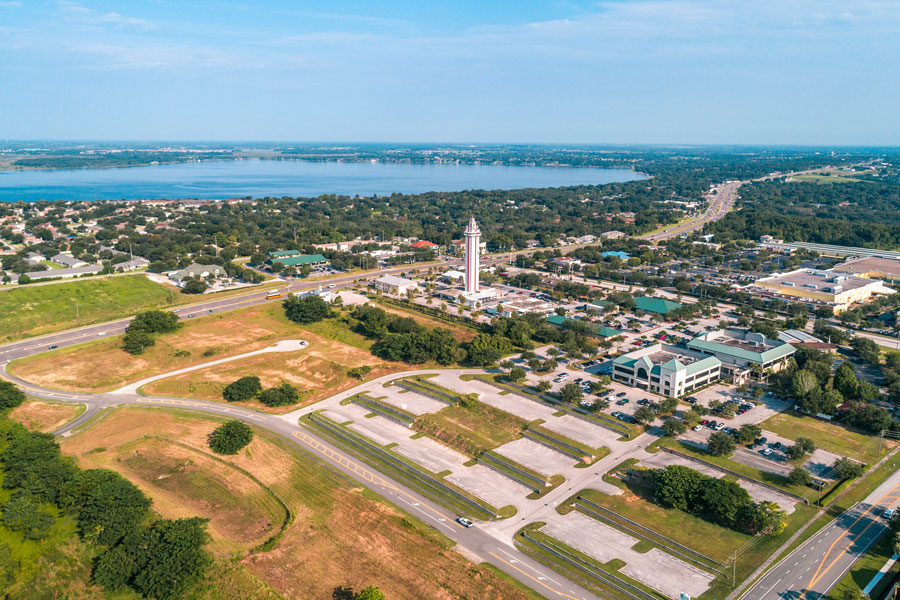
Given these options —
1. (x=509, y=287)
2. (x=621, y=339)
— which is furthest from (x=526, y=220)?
(x=621, y=339)

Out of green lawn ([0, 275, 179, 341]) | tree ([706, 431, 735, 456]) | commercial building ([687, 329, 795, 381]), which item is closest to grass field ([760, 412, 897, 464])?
tree ([706, 431, 735, 456])

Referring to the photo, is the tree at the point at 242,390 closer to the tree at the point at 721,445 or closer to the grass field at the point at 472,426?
the grass field at the point at 472,426

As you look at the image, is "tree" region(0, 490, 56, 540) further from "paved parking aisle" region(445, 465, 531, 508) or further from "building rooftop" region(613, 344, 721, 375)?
"building rooftop" region(613, 344, 721, 375)

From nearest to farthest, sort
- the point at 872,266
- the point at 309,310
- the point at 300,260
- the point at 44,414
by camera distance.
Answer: the point at 44,414, the point at 309,310, the point at 872,266, the point at 300,260

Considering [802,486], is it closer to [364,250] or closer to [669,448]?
[669,448]

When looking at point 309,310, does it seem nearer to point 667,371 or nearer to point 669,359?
point 669,359

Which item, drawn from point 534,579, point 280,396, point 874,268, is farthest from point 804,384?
point 874,268
